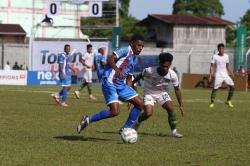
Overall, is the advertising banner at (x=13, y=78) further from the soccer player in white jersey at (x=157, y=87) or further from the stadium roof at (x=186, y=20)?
the stadium roof at (x=186, y=20)

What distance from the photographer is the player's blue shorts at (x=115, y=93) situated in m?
12.6

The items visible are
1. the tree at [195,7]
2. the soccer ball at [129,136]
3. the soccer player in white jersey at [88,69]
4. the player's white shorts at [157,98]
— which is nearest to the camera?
the soccer ball at [129,136]

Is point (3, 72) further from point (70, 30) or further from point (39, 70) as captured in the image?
point (70, 30)

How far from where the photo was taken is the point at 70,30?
295 ft

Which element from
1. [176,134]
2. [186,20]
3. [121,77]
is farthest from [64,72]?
[186,20]

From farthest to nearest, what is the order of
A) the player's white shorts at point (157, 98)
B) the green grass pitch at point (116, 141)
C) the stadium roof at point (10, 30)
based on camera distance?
1. the stadium roof at point (10, 30)
2. the player's white shorts at point (157, 98)
3. the green grass pitch at point (116, 141)

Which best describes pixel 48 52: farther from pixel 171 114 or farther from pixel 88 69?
pixel 171 114

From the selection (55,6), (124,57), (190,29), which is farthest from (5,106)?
(190,29)

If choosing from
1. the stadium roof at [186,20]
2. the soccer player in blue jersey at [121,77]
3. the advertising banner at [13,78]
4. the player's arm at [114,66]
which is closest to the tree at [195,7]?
the stadium roof at [186,20]

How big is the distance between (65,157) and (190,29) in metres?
74.5

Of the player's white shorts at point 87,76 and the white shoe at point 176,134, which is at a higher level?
the player's white shorts at point 87,76

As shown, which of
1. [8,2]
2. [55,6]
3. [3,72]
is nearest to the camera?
[3,72]

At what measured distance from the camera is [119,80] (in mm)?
12555

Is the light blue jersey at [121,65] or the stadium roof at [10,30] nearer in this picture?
the light blue jersey at [121,65]
